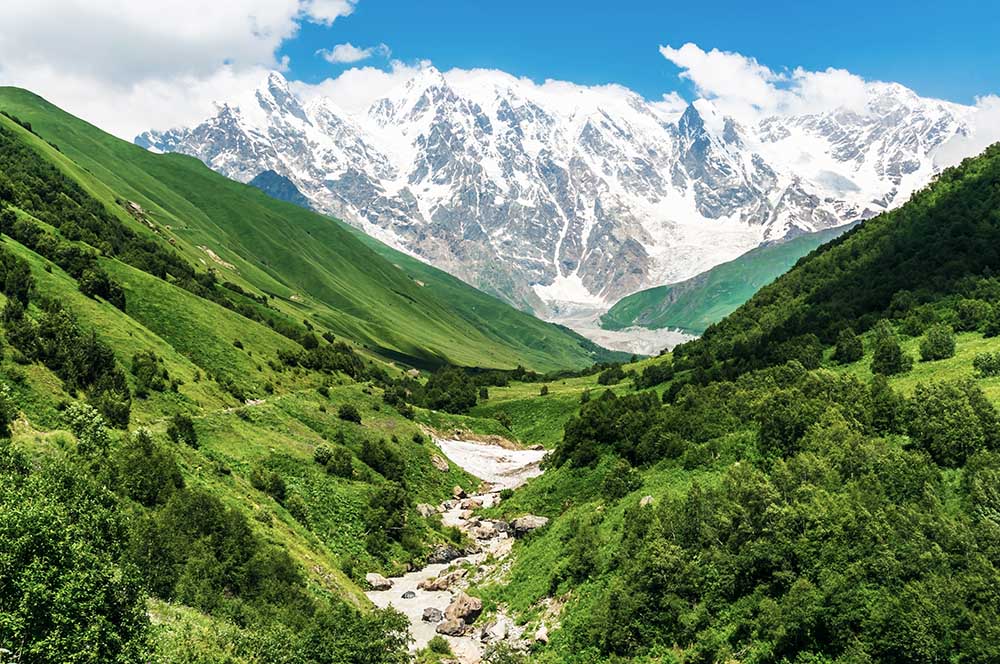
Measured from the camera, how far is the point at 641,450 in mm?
66000

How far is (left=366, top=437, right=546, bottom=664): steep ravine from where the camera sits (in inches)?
1991

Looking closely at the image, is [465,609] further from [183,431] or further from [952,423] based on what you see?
[952,423]

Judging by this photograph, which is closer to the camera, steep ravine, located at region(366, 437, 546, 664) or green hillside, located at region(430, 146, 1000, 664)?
green hillside, located at region(430, 146, 1000, 664)

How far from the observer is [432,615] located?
5428 centimetres

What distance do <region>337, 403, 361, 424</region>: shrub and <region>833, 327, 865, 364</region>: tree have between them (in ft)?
224

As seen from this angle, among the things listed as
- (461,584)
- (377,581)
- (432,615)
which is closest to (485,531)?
(461,584)

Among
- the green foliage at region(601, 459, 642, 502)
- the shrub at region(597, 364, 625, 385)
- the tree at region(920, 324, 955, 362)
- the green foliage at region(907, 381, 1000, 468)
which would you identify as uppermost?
the tree at region(920, 324, 955, 362)

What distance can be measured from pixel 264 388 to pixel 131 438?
57.5 metres

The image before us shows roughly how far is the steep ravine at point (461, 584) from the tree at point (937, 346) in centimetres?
4517

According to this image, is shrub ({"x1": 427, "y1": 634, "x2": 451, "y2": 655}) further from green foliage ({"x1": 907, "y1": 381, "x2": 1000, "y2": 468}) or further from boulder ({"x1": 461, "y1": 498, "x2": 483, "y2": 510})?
boulder ({"x1": 461, "y1": 498, "x2": 483, "y2": 510})

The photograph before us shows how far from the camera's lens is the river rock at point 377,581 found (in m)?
59.8


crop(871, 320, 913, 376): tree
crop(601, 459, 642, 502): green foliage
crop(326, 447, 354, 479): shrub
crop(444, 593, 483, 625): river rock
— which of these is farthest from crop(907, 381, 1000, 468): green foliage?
crop(326, 447, 354, 479): shrub

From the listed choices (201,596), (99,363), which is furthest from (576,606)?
(99,363)

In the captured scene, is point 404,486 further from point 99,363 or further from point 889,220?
point 889,220
